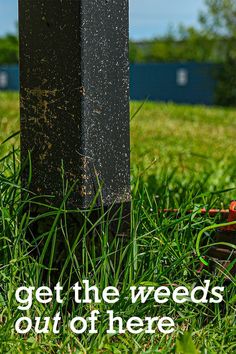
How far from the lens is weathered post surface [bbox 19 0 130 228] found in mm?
2152

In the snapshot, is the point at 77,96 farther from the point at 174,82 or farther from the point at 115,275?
the point at 174,82

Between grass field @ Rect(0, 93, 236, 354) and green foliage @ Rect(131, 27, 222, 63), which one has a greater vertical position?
grass field @ Rect(0, 93, 236, 354)

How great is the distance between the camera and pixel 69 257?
2053 millimetres

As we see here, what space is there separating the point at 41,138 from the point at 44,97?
0.39 feet

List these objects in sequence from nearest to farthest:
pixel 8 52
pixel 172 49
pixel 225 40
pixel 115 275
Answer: pixel 115 275, pixel 225 40, pixel 8 52, pixel 172 49

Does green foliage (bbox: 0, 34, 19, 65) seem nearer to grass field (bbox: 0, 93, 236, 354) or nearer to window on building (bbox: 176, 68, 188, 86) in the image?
window on building (bbox: 176, 68, 188, 86)

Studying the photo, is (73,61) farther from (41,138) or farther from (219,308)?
(219,308)

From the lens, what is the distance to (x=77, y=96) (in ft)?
7.06

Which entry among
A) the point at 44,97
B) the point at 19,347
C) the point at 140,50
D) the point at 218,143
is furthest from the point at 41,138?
the point at 140,50

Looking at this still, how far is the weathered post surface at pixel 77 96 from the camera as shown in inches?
84.7

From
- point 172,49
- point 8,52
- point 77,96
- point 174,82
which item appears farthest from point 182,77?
point 77,96

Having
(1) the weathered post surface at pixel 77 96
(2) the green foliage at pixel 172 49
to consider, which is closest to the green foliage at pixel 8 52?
(2) the green foliage at pixel 172 49

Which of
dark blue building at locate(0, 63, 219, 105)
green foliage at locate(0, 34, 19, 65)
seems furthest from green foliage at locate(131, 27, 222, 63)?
green foliage at locate(0, 34, 19, 65)

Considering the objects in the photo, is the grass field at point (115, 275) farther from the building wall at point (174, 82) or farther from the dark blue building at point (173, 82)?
the dark blue building at point (173, 82)
